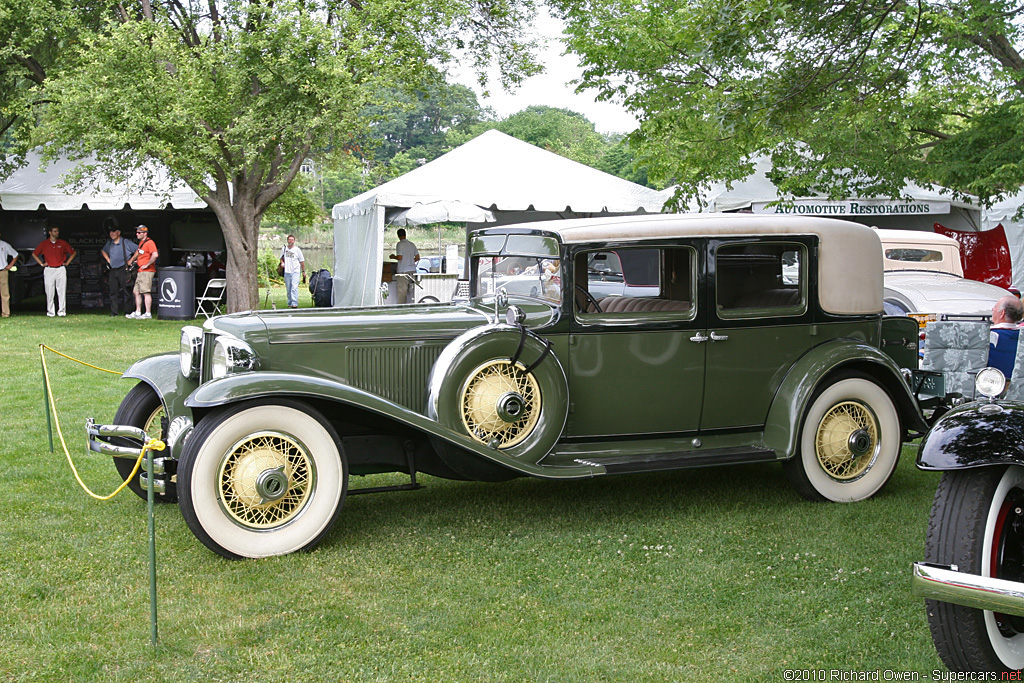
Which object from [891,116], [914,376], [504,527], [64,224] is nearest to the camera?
[504,527]

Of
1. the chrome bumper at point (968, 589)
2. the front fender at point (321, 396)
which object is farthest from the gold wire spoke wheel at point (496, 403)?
the chrome bumper at point (968, 589)

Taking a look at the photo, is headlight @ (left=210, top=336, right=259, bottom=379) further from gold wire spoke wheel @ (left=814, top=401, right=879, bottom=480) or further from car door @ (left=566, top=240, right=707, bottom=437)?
gold wire spoke wheel @ (left=814, top=401, right=879, bottom=480)

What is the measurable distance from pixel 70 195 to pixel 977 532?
17.6 meters

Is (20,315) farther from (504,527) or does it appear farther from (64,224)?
(504,527)

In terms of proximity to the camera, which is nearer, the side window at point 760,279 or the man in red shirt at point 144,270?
the side window at point 760,279

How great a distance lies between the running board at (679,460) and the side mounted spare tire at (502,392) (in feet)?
1.10

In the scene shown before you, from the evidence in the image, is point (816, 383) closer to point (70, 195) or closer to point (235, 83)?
point (235, 83)

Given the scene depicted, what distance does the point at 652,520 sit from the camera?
5406 mm

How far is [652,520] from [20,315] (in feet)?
52.5

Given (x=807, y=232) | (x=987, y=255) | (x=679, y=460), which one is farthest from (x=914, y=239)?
(x=679, y=460)

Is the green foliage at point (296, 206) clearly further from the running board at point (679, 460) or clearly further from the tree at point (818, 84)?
the running board at point (679, 460)

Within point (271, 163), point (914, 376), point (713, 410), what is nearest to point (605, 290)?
point (713, 410)

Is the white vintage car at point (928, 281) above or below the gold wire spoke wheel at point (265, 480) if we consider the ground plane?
above

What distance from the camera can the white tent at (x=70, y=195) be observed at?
56.7ft
